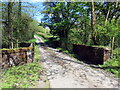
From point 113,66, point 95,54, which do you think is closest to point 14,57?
point 95,54

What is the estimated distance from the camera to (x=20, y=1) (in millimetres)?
A: 8516

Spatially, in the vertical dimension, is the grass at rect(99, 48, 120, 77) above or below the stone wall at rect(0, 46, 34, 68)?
below

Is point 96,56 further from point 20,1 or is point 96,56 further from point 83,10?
point 20,1

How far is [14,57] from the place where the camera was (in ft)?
17.7

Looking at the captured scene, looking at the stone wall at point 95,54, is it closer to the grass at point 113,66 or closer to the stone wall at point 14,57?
the grass at point 113,66

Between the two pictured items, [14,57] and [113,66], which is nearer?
[14,57]

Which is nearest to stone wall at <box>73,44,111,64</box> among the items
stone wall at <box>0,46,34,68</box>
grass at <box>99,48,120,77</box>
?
grass at <box>99,48,120,77</box>

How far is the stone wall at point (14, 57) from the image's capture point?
4958 mm

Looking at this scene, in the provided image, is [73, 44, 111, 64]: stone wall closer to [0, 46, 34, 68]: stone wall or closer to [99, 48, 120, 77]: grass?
[99, 48, 120, 77]: grass

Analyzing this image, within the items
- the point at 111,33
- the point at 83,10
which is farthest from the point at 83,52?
the point at 83,10

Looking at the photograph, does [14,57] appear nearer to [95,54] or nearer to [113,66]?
[95,54]

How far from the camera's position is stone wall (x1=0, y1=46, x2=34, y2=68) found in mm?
4958

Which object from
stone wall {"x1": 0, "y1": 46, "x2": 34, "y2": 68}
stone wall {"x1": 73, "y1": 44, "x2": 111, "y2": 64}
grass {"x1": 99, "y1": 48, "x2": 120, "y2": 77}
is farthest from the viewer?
stone wall {"x1": 73, "y1": 44, "x2": 111, "y2": 64}

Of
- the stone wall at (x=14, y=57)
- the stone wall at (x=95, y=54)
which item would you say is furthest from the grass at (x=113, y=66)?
the stone wall at (x=14, y=57)
